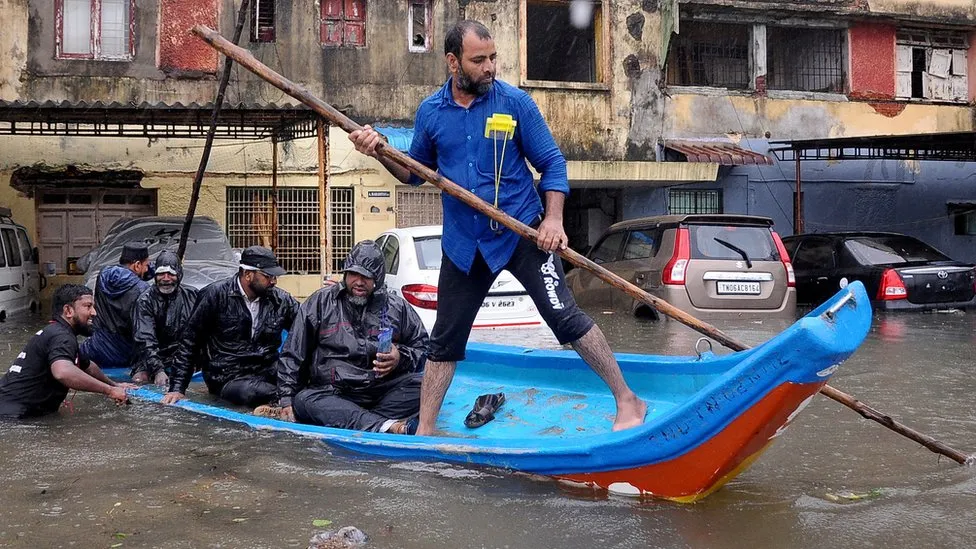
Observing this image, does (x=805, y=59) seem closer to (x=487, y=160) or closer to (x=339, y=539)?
(x=487, y=160)

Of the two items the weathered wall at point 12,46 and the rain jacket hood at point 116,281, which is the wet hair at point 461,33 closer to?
the rain jacket hood at point 116,281

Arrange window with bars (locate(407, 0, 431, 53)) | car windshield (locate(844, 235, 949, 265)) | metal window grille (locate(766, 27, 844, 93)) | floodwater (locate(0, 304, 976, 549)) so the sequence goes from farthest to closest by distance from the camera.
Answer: metal window grille (locate(766, 27, 844, 93)), window with bars (locate(407, 0, 431, 53)), car windshield (locate(844, 235, 949, 265)), floodwater (locate(0, 304, 976, 549))

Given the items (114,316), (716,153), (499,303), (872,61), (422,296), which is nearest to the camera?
(114,316)

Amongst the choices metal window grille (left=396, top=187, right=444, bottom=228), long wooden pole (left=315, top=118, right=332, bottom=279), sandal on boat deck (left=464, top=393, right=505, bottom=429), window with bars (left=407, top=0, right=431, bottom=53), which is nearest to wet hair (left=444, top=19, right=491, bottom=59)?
sandal on boat deck (left=464, top=393, right=505, bottom=429)

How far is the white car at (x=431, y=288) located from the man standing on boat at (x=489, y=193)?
4269mm

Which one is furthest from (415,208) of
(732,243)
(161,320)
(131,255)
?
(161,320)

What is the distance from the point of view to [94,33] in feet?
53.7

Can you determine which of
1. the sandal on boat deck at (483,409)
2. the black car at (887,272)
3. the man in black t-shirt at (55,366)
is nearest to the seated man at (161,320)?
the man in black t-shirt at (55,366)

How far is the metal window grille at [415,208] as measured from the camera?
17.2 m

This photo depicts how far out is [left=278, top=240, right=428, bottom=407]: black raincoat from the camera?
5.52m

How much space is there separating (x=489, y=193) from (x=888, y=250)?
9.87m

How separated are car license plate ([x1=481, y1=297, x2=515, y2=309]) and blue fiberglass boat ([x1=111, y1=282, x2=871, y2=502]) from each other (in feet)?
10.9

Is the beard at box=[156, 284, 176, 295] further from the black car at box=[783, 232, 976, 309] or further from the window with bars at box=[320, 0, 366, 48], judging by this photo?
the window with bars at box=[320, 0, 366, 48]

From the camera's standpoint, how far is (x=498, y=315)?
9.21m
